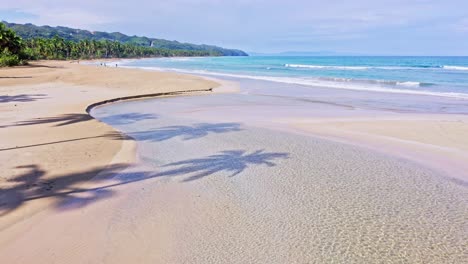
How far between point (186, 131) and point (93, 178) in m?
4.62

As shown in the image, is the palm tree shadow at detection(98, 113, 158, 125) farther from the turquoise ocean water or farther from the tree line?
the tree line

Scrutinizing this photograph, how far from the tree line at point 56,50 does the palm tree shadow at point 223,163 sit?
4587 centimetres

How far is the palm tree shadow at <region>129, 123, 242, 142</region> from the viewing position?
10.5m

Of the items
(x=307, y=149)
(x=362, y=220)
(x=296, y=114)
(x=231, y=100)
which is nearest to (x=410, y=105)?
(x=296, y=114)

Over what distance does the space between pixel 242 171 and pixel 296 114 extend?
8.08m

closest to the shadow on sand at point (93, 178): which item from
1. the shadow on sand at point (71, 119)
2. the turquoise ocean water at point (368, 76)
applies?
the shadow on sand at point (71, 119)

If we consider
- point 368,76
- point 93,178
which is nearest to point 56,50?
point 368,76

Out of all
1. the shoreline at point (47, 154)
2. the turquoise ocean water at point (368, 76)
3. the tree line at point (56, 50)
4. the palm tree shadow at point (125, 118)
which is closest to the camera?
the shoreline at point (47, 154)

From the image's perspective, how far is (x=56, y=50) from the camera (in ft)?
324

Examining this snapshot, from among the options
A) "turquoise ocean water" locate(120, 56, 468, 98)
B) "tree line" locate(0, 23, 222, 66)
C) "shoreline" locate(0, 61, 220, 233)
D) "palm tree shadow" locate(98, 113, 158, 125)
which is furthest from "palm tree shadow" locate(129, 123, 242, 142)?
"tree line" locate(0, 23, 222, 66)

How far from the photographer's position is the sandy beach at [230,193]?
4469 millimetres

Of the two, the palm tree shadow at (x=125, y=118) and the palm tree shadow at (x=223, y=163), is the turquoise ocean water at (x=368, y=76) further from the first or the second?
the palm tree shadow at (x=223, y=163)

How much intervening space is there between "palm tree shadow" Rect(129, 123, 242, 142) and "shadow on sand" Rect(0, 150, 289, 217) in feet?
7.33

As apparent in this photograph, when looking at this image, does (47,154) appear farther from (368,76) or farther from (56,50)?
(56,50)
